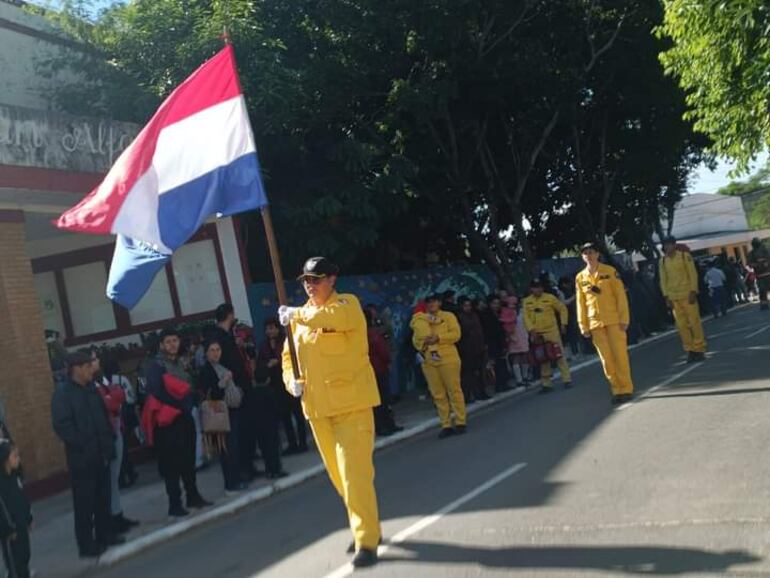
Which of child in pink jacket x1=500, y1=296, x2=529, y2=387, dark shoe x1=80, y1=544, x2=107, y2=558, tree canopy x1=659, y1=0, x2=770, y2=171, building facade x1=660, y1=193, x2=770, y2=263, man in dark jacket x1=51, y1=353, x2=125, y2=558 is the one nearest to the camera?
man in dark jacket x1=51, y1=353, x2=125, y2=558

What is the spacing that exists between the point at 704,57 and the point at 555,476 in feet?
26.7

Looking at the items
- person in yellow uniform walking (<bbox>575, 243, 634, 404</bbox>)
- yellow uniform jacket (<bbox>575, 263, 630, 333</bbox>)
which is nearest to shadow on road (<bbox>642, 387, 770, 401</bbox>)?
person in yellow uniform walking (<bbox>575, 243, 634, 404</bbox>)

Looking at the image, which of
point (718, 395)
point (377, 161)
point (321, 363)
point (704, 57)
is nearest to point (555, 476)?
point (321, 363)

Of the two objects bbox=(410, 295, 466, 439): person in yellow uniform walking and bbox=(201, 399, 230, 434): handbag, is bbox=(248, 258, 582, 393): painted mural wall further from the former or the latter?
bbox=(201, 399, 230, 434): handbag

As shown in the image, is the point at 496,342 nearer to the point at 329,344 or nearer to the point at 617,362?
the point at 617,362

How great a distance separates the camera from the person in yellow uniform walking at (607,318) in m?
10.8

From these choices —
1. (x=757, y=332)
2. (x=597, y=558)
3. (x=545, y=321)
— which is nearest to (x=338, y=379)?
(x=597, y=558)

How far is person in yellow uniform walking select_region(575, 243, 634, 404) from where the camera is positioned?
10828mm

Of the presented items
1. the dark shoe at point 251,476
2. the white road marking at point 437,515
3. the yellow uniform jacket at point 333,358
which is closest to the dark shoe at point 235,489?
the dark shoe at point 251,476

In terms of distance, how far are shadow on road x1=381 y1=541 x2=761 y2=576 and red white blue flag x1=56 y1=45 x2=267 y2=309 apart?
2.93 metres

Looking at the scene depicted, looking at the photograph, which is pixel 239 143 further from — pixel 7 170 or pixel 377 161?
pixel 377 161

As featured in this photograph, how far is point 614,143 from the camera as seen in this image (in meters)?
26.7

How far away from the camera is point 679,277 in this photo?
529 inches

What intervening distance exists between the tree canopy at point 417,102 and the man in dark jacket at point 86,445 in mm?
7232
